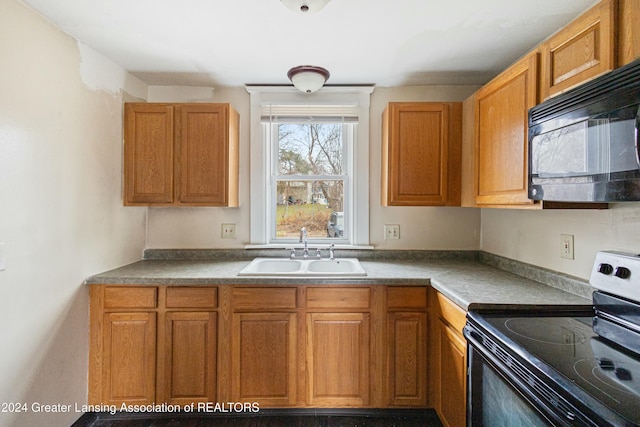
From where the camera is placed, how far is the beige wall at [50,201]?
54.9 inches

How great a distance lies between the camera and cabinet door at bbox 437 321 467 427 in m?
1.49

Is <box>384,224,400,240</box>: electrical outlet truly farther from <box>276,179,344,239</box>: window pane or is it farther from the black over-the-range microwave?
the black over-the-range microwave

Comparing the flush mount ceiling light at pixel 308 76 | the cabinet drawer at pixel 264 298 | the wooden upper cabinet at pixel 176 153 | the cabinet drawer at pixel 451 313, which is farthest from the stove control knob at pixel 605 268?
the wooden upper cabinet at pixel 176 153

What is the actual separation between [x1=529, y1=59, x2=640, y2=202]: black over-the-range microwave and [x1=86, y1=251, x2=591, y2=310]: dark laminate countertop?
54 centimetres

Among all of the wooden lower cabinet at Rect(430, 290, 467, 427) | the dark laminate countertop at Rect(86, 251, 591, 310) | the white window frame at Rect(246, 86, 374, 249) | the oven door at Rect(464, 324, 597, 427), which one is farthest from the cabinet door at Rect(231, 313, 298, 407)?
the oven door at Rect(464, 324, 597, 427)

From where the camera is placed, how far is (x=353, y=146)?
248 cm

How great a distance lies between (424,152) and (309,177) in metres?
0.91

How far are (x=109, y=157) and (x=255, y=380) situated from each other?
172 centimetres

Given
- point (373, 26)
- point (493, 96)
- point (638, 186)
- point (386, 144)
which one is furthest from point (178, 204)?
point (638, 186)

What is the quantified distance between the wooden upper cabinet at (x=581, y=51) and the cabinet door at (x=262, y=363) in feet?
5.88

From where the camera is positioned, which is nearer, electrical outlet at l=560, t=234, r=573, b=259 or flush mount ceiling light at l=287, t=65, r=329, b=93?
electrical outlet at l=560, t=234, r=573, b=259

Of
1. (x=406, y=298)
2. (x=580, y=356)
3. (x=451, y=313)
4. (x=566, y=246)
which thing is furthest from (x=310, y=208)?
(x=580, y=356)

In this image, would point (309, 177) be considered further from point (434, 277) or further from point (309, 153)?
point (434, 277)

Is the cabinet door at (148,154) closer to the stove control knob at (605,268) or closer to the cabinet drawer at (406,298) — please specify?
the cabinet drawer at (406,298)
